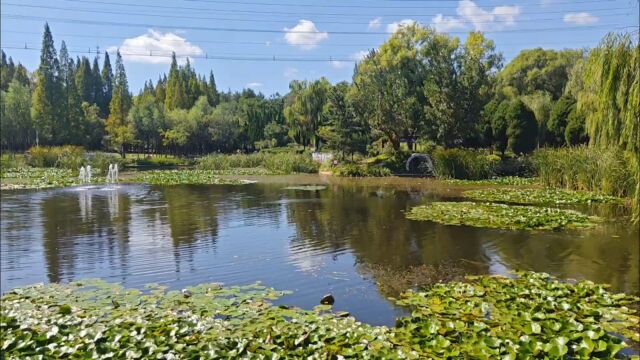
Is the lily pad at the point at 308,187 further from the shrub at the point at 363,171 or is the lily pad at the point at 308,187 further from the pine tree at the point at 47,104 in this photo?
the pine tree at the point at 47,104

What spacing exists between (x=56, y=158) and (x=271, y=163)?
13260 mm

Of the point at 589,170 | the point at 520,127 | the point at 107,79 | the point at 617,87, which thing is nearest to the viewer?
the point at 617,87

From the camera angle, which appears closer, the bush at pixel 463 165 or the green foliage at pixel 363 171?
the bush at pixel 463 165

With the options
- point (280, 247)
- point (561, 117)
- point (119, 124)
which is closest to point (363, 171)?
point (561, 117)

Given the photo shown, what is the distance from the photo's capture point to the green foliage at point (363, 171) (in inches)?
1065

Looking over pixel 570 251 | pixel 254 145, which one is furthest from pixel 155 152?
pixel 570 251

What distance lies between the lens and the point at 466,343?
4543 mm

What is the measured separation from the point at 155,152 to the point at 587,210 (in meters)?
42.3

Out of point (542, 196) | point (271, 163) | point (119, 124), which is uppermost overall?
point (119, 124)

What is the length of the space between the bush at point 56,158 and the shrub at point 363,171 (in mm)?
15179

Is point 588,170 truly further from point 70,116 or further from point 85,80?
point 85,80

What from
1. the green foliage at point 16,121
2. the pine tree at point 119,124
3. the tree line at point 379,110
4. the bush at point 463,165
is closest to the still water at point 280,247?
the tree line at point 379,110

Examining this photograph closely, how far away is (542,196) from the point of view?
52.6 feet

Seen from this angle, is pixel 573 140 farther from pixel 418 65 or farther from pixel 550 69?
pixel 550 69
